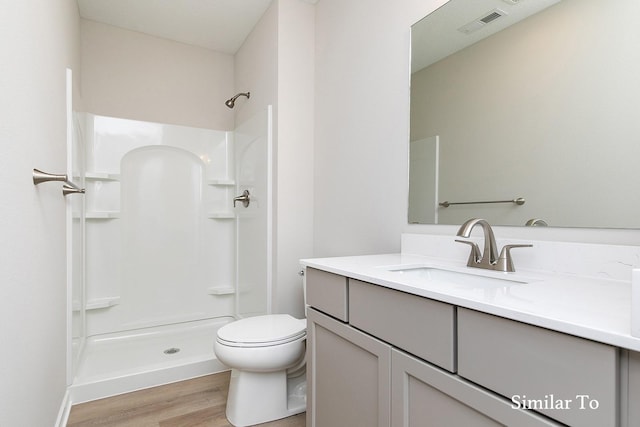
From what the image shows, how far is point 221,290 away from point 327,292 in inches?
81.9

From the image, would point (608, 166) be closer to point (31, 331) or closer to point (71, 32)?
point (31, 331)

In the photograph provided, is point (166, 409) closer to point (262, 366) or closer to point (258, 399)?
point (258, 399)

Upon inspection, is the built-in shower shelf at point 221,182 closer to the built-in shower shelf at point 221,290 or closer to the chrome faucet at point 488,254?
the built-in shower shelf at point 221,290

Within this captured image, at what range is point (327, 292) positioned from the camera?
1238 millimetres

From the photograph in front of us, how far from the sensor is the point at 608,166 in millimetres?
953

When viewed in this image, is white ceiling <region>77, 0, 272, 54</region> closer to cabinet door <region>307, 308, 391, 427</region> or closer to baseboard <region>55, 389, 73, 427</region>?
cabinet door <region>307, 308, 391, 427</region>

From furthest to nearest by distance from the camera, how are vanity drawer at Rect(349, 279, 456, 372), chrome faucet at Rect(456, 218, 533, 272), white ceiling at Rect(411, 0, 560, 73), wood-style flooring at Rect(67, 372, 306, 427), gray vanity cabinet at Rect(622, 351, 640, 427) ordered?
wood-style flooring at Rect(67, 372, 306, 427) → white ceiling at Rect(411, 0, 560, 73) → chrome faucet at Rect(456, 218, 533, 272) → vanity drawer at Rect(349, 279, 456, 372) → gray vanity cabinet at Rect(622, 351, 640, 427)

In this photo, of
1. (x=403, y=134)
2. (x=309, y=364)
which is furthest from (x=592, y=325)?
(x=403, y=134)

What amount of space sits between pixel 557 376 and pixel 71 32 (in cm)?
276

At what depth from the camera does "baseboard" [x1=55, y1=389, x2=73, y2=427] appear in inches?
62.4

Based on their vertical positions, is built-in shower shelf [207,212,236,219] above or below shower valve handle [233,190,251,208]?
below

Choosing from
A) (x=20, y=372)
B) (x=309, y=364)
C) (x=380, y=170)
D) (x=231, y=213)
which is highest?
(x=380, y=170)

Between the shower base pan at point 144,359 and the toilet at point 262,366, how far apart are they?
561 mm

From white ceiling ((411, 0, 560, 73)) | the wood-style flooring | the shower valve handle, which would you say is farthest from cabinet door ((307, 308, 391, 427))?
the shower valve handle
